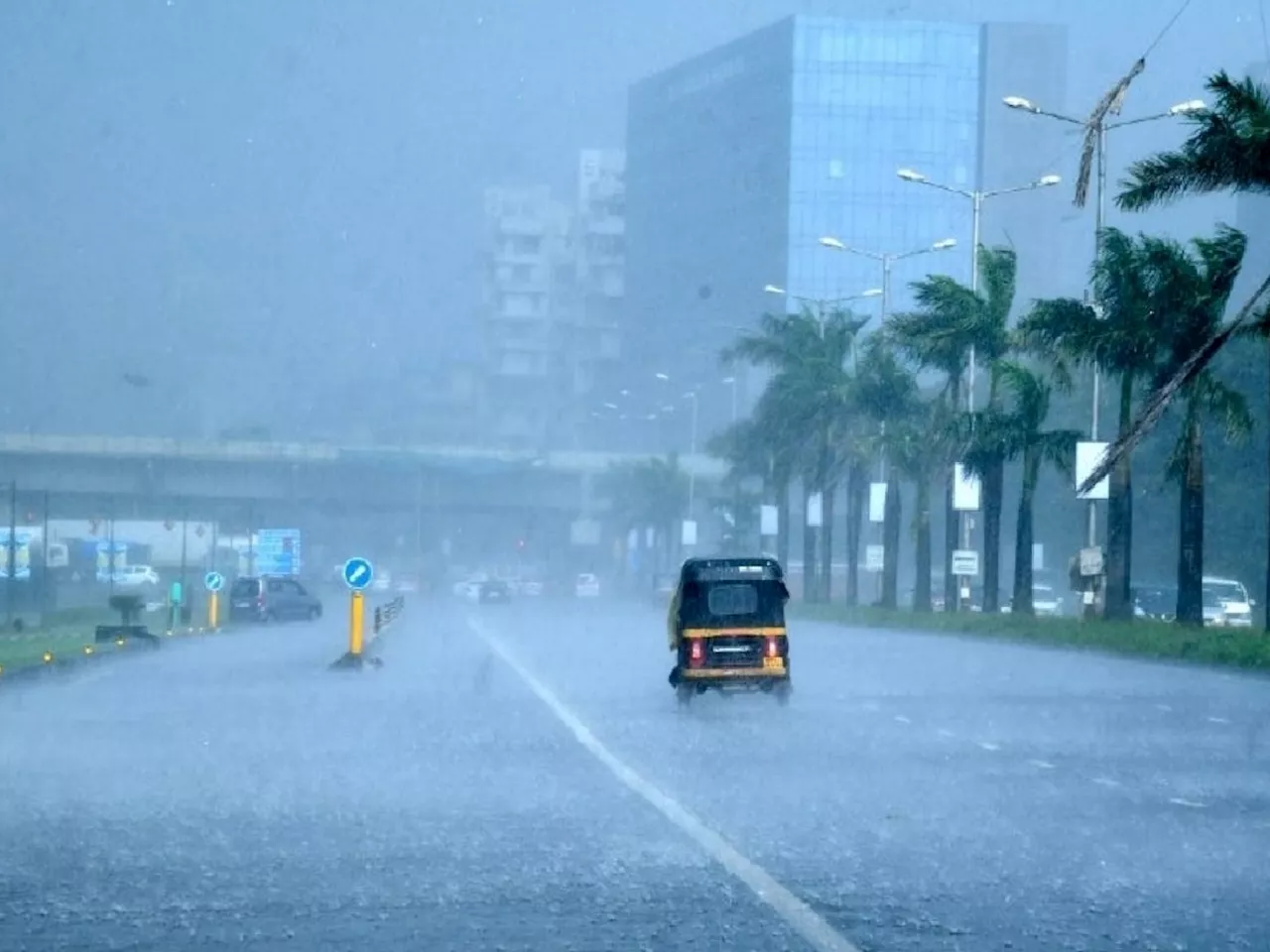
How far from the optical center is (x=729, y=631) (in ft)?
91.1

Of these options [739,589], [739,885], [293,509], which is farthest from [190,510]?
[739,885]

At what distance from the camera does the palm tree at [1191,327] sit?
A: 44.7m

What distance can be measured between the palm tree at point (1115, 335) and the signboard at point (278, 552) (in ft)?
155

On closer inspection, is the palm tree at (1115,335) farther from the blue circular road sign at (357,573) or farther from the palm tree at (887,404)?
the palm tree at (887,404)

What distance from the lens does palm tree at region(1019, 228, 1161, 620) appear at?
4684 cm

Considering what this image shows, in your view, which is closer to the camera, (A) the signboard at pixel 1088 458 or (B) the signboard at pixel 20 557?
(A) the signboard at pixel 1088 458

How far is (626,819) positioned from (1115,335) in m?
34.3

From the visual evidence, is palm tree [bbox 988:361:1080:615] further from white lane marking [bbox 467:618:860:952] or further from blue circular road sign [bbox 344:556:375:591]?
white lane marking [bbox 467:618:860:952]

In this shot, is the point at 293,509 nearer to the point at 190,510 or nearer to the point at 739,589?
the point at 190,510

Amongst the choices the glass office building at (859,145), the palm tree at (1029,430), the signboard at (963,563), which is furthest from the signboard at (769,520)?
the glass office building at (859,145)

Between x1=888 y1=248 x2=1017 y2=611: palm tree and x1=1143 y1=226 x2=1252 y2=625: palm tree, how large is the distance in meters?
12.1

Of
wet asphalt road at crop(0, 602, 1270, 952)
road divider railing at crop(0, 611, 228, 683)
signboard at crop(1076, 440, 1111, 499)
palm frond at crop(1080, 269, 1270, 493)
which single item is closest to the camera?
wet asphalt road at crop(0, 602, 1270, 952)

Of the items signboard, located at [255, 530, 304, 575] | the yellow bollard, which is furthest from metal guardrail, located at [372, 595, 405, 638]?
signboard, located at [255, 530, 304, 575]

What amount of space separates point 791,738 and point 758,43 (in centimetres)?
14866
